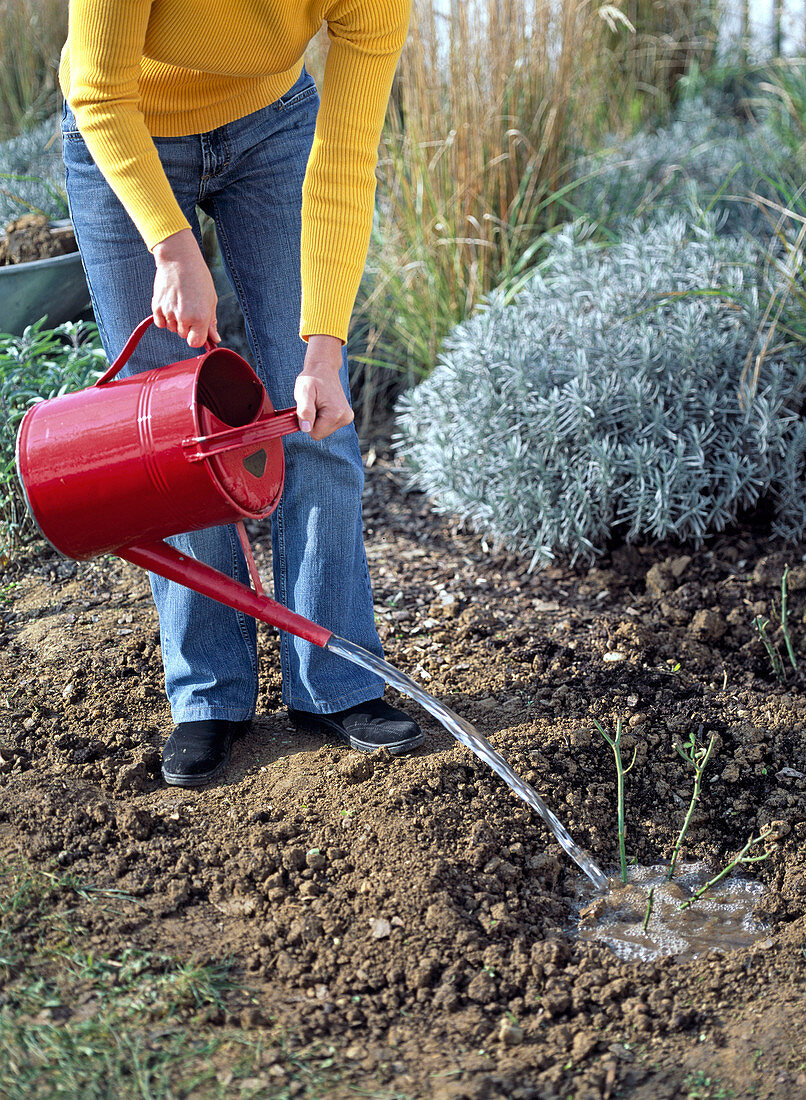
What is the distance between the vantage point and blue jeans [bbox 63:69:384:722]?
1.79 metres

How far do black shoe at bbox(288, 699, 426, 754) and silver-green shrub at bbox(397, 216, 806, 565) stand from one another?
2.90ft

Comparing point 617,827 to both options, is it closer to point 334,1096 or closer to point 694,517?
point 334,1096

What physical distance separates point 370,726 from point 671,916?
0.70 m

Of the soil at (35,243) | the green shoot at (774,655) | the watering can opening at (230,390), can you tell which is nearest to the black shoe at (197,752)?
the watering can opening at (230,390)

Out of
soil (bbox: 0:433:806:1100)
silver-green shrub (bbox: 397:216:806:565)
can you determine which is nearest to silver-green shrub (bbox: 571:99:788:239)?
silver-green shrub (bbox: 397:216:806:565)

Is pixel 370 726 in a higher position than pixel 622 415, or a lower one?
lower

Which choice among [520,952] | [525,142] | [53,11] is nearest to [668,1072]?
[520,952]

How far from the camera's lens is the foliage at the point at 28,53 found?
5.51m

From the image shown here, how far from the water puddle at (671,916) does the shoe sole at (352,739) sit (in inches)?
18.3

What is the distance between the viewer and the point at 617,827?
1960mm

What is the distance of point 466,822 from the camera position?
1882mm

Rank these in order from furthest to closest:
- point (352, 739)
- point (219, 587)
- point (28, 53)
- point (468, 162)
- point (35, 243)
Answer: point (28, 53), point (468, 162), point (35, 243), point (352, 739), point (219, 587)

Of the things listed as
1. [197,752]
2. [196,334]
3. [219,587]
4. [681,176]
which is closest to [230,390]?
[196,334]

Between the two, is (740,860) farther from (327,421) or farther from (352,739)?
(327,421)
